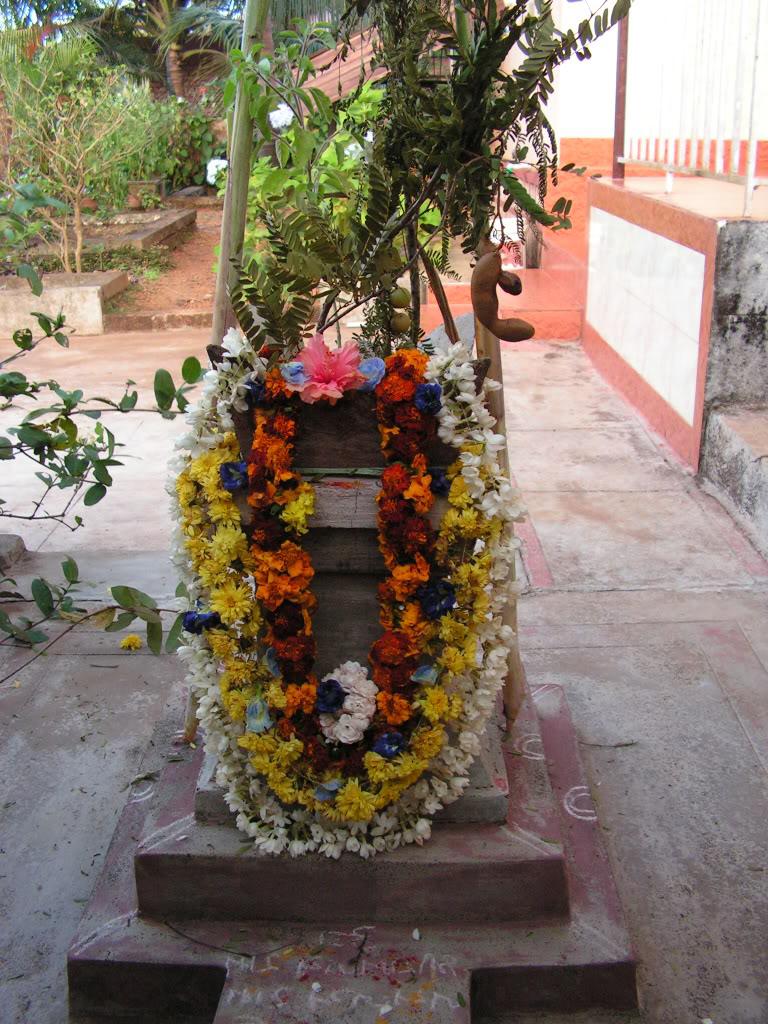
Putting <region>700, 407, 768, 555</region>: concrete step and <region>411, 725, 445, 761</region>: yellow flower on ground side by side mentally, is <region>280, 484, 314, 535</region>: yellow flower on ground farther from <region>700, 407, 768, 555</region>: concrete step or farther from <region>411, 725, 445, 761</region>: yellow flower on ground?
<region>700, 407, 768, 555</region>: concrete step

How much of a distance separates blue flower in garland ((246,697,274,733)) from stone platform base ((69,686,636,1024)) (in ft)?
0.88

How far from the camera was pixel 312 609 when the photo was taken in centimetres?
219

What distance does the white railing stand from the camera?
462 cm

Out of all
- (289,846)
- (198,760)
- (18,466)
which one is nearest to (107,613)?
(198,760)

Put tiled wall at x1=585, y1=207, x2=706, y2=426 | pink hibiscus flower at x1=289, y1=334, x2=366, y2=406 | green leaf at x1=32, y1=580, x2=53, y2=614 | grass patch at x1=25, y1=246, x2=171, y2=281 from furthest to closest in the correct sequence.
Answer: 1. grass patch at x1=25, y1=246, x2=171, y2=281
2. tiled wall at x1=585, y1=207, x2=706, y2=426
3. green leaf at x1=32, y1=580, x2=53, y2=614
4. pink hibiscus flower at x1=289, y1=334, x2=366, y2=406

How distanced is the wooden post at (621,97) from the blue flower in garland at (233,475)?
537cm

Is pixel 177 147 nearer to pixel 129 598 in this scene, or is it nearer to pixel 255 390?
pixel 129 598

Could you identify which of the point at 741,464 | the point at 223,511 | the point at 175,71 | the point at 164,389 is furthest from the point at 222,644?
the point at 175,71

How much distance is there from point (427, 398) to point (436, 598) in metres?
0.41

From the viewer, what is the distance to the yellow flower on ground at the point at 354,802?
214cm

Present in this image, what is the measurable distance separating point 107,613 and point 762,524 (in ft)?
9.06

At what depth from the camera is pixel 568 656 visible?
11.3ft

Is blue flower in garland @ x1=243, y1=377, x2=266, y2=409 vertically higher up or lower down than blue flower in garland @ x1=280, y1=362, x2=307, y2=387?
lower down

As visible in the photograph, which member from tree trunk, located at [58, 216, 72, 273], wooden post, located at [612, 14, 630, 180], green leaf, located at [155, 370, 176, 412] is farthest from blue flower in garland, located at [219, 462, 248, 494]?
tree trunk, located at [58, 216, 72, 273]
